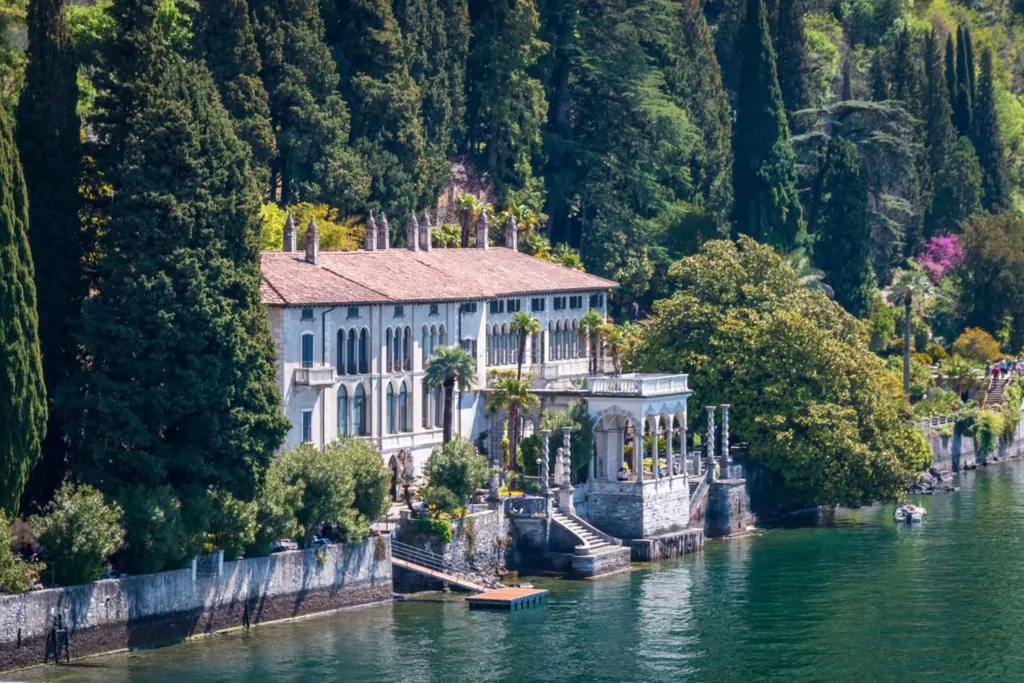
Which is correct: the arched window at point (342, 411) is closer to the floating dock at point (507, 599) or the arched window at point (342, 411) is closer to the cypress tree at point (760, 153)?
the floating dock at point (507, 599)

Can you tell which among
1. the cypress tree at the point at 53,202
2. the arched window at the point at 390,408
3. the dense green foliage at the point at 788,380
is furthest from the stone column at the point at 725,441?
the cypress tree at the point at 53,202

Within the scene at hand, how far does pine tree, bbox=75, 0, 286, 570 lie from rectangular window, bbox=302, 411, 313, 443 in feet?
43.7

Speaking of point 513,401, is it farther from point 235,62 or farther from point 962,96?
point 962,96

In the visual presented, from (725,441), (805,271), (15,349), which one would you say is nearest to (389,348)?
(725,441)

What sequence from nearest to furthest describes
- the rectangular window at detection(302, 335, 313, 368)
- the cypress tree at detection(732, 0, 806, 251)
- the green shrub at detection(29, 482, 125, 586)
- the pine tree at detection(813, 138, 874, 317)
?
1. the green shrub at detection(29, 482, 125, 586)
2. the rectangular window at detection(302, 335, 313, 368)
3. the cypress tree at detection(732, 0, 806, 251)
4. the pine tree at detection(813, 138, 874, 317)

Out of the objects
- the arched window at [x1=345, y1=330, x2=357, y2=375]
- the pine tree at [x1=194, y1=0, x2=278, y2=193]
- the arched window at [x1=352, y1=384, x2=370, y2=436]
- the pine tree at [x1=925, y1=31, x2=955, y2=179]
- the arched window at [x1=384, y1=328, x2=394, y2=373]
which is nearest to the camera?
the arched window at [x1=345, y1=330, x2=357, y2=375]

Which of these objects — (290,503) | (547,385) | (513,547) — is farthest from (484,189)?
(290,503)

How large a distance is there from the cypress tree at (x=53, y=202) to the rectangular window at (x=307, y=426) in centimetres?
1579

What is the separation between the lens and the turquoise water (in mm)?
81250

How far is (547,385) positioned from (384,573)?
19487 millimetres

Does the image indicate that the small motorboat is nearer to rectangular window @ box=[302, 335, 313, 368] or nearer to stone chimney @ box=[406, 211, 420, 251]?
stone chimney @ box=[406, 211, 420, 251]

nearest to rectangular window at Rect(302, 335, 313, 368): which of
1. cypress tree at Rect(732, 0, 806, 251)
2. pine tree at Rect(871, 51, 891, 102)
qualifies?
cypress tree at Rect(732, 0, 806, 251)

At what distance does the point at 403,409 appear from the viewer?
106375 mm

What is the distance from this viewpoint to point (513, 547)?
99562 mm
